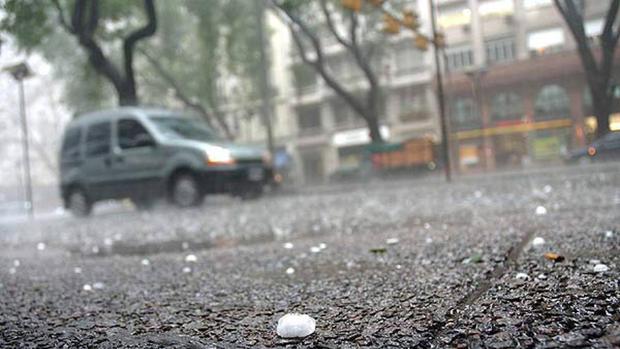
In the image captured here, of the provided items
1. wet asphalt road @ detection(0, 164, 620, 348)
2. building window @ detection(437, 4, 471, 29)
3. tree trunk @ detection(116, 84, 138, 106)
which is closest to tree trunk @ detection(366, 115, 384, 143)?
building window @ detection(437, 4, 471, 29)

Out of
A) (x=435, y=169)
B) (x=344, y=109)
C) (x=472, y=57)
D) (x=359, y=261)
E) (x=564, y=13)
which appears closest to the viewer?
(x=359, y=261)

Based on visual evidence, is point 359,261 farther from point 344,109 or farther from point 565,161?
point 344,109

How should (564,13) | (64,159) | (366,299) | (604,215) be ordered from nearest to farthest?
1. (366,299)
2. (604,215)
3. (564,13)
4. (64,159)

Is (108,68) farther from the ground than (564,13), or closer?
farther from the ground

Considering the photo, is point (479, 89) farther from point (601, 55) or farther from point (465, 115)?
point (601, 55)

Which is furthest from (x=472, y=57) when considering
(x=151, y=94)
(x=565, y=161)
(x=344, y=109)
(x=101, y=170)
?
(x=344, y=109)

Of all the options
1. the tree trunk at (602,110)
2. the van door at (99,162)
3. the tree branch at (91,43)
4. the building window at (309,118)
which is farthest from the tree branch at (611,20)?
the building window at (309,118)
